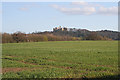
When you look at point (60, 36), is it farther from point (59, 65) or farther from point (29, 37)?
point (59, 65)

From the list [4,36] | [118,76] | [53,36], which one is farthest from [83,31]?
[118,76]

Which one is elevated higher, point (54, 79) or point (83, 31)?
point (83, 31)

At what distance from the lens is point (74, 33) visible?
134m

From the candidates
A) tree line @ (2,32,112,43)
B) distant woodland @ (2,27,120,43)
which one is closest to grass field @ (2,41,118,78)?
tree line @ (2,32,112,43)

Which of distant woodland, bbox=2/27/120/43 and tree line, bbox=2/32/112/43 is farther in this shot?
distant woodland, bbox=2/27/120/43

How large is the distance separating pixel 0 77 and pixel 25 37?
77.6 metres

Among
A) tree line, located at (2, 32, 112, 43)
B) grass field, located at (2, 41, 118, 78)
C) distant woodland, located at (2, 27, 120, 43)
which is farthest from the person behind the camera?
distant woodland, located at (2, 27, 120, 43)

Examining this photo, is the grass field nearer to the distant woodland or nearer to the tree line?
the tree line

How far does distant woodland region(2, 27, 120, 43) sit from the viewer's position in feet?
263

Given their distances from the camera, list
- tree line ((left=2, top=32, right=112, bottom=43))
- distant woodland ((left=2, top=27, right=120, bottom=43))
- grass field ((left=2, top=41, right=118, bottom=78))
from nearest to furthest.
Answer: grass field ((left=2, top=41, right=118, bottom=78))
tree line ((left=2, top=32, right=112, bottom=43))
distant woodland ((left=2, top=27, right=120, bottom=43))

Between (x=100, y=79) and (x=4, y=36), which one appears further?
(x=4, y=36)

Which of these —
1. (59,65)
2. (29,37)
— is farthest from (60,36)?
(59,65)

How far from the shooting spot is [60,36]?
11488 cm

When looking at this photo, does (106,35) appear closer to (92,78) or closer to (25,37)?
(25,37)
